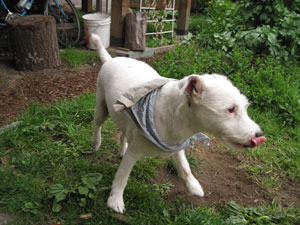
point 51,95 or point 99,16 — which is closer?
point 51,95

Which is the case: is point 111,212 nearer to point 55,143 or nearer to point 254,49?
point 55,143

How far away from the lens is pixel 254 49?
5.79 m

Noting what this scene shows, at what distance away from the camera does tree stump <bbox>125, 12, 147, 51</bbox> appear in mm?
6395

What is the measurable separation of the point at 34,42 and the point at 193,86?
4043mm

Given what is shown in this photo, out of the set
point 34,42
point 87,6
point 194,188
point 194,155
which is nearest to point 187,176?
point 194,188

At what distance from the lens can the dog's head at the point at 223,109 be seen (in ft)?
6.29

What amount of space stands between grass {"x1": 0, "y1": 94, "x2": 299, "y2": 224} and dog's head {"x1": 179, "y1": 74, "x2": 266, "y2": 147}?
0.91m

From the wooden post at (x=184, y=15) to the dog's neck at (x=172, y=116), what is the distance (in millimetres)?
6477

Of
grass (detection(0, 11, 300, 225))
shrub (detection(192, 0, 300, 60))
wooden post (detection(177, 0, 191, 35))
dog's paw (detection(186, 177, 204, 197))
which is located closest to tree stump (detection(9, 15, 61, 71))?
grass (detection(0, 11, 300, 225))

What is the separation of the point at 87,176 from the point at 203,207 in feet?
3.64

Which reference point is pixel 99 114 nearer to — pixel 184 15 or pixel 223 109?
pixel 223 109

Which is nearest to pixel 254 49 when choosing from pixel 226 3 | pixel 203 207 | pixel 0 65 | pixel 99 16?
pixel 226 3

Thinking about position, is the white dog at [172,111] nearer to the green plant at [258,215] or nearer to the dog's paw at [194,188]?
the dog's paw at [194,188]

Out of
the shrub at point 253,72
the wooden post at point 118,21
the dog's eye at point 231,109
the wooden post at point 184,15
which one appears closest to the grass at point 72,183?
the dog's eye at point 231,109
